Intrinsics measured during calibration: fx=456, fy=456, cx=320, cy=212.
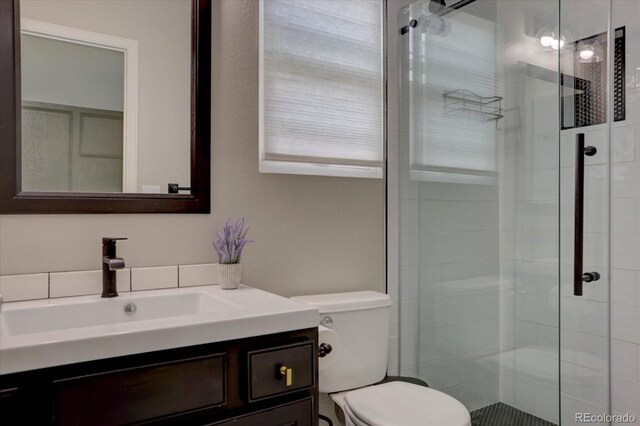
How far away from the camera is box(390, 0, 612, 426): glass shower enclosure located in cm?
186

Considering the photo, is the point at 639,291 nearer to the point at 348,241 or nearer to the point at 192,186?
the point at 348,241

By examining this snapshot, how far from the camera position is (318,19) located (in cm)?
185

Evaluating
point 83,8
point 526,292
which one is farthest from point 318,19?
point 526,292

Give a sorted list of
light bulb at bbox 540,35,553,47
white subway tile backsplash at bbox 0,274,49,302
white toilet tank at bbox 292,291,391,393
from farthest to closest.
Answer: light bulb at bbox 540,35,553,47 → white toilet tank at bbox 292,291,391,393 → white subway tile backsplash at bbox 0,274,49,302

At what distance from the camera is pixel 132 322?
1063mm

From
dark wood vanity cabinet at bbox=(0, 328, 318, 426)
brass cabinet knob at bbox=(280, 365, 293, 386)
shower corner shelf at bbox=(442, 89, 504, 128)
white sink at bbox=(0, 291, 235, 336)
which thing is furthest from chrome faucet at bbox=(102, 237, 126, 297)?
shower corner shelf at bbox=(442, 89, 504, 128)

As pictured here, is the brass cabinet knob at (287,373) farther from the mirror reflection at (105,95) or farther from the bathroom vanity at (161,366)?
the mirror reflection at (105,95)

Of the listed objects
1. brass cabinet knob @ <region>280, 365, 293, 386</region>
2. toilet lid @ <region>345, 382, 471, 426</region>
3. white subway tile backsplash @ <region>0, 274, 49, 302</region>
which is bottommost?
toilet lid @ <region>345, 382, 471, 426</region>

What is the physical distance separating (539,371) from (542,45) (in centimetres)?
135

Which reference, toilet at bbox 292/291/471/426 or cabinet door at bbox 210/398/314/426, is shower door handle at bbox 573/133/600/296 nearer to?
toilet at bbox 292/291/471/426

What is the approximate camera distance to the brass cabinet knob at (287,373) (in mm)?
1146

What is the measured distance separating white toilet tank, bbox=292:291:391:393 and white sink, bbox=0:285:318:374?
379 mm
